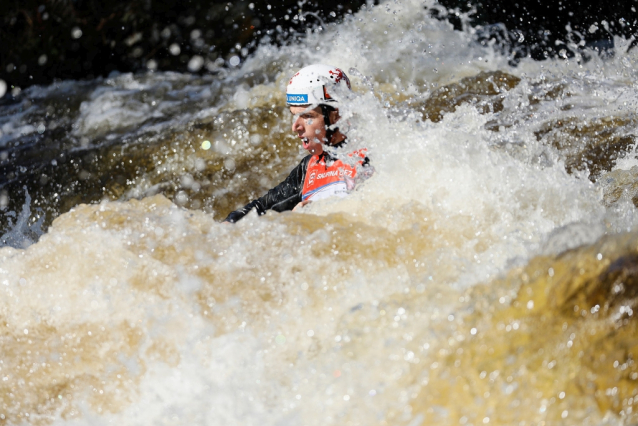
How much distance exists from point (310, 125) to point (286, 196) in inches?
23.1

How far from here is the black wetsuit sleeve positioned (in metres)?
3.50

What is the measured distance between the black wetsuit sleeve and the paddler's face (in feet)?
0.95

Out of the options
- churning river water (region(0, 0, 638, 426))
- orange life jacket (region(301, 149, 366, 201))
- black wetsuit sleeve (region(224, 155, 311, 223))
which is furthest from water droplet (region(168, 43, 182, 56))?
churning river water (region(0, 0, 638, 426))

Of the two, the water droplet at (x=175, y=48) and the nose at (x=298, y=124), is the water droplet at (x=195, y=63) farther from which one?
the nose at (x=298, y=124)

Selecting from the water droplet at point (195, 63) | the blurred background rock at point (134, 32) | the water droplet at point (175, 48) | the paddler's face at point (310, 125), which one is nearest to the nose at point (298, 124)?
the paddler's face at point (310, 125)

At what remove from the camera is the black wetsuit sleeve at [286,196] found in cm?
350

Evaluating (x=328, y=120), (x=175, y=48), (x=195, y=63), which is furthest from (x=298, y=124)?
(x=175, y=48)

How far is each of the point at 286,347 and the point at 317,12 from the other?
662 centimetres

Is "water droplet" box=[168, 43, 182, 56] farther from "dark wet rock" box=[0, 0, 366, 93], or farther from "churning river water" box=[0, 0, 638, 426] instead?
"churning river water" box=[0, 0, 638, 426]

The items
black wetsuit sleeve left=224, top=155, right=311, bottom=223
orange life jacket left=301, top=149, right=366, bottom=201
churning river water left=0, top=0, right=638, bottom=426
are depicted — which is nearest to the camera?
churning river water left=0, top=0, right=638, bottom=426

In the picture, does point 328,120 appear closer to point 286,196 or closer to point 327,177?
point 327,177

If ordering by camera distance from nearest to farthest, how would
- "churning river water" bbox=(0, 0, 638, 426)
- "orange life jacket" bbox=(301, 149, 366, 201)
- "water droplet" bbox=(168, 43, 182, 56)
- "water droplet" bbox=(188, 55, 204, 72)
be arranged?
"churning river water" bbox=(0, 0, 638, 426), "orange life jacket" bbox=(301, 149, 366, 201), "water droplet" bbox=(188, 55, 204, 72), "water droplet" bbox=(168, 43, 182, 56)

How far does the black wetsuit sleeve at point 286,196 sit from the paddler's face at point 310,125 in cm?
29

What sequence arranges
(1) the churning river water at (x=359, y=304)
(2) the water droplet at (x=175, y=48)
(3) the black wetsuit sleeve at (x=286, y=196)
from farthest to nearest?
(2) the water droplet at (x=175, y=48)
(3) the black wetsuit sleeve at (x=286, y=196)
(1) the churning river water at (x=359, y=304)
